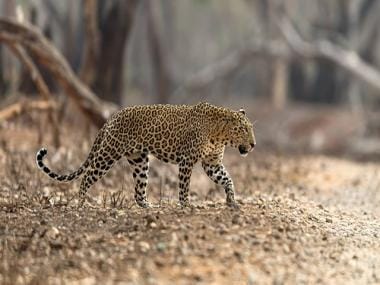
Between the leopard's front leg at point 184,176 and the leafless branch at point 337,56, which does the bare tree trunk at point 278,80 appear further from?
the leopard's front leg at point 184,176

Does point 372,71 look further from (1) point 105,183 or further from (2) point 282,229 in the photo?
(2) point 282,229

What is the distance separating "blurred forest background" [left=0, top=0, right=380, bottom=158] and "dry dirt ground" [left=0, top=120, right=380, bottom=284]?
12.8 ft

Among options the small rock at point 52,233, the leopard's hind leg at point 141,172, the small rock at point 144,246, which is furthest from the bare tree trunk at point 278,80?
the small rock at point 144,246

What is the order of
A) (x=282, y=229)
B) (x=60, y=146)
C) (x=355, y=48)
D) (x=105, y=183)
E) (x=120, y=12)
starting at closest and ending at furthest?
1. (x=282, y=229)
2. (x=105, y=183)
3. (x=60, y=146)
4. (x=120, y=12)
5. (x=355, y=48)

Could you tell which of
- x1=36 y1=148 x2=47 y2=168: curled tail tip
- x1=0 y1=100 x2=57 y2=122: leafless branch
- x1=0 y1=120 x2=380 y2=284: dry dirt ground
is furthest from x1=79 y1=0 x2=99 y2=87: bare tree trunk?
x1=36 y1=148 x2=47 y2=168: curled tail tip

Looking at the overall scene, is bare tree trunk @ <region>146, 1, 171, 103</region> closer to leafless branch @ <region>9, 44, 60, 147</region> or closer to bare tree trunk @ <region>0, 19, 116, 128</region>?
leafless branch @ <region>9, 44, 60, 147</region>

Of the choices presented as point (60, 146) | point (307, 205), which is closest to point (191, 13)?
point (60, 146)

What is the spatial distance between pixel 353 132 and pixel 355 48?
5.89 m

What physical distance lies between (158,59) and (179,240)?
20737 mm

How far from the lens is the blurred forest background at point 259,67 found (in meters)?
16.8

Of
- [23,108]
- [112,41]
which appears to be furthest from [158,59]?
[23,108]

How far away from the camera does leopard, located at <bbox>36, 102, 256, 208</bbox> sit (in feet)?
26.4

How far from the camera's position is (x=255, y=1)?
31.4 metres

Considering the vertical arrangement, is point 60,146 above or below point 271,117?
below
